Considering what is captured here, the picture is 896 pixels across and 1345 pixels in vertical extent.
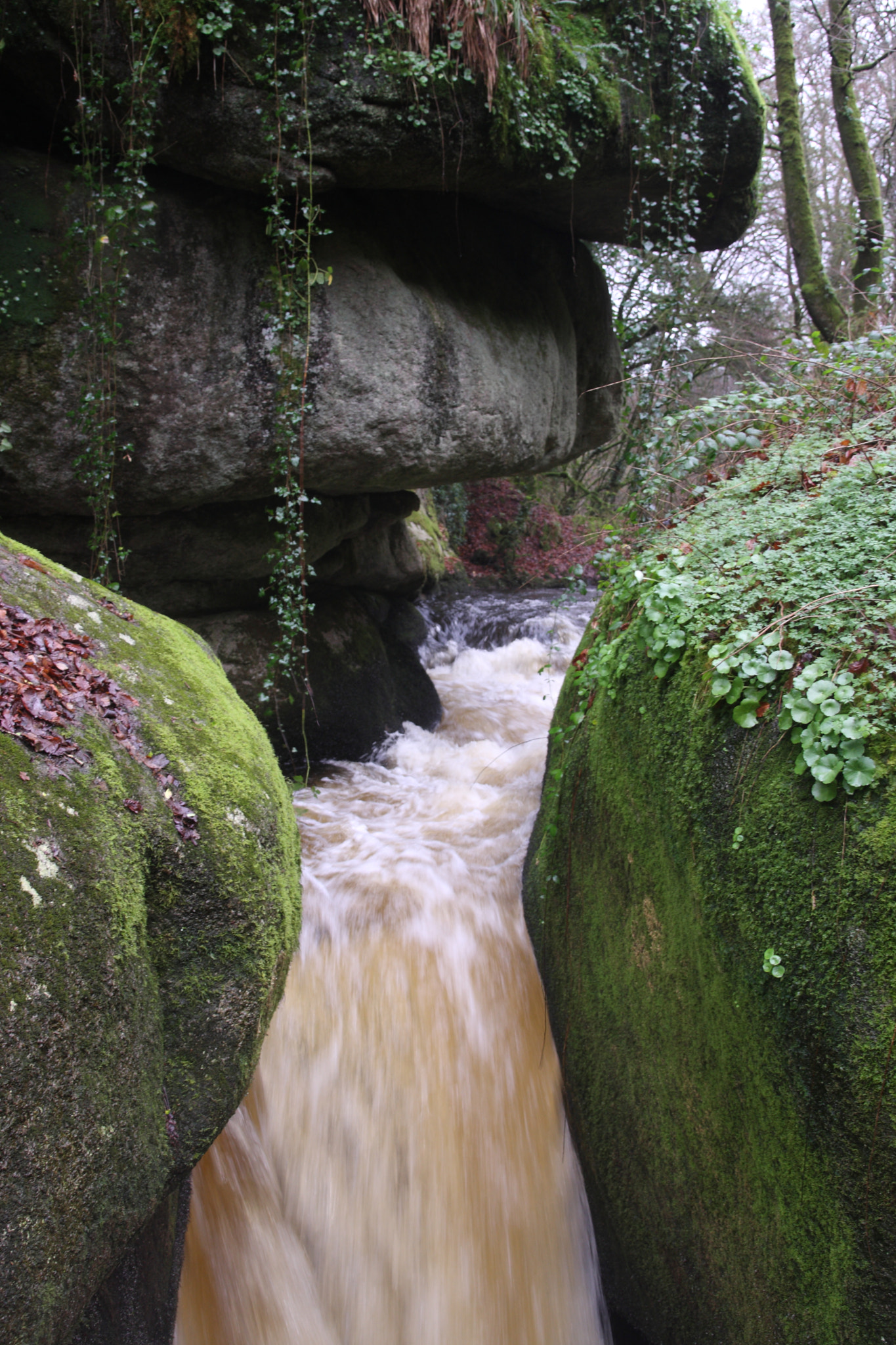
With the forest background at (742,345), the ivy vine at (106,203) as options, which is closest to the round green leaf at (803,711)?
the forest background at (742,345)

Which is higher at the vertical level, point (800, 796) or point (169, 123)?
point (169, 123)

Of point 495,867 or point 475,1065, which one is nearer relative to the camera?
point 475,1065

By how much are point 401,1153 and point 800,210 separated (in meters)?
8.60

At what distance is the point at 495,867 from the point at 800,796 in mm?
2739

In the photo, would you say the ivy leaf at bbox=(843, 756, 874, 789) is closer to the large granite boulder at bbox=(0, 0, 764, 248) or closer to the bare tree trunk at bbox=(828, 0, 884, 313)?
the large granite boulder at bbox=(0, 0, 764, 248)

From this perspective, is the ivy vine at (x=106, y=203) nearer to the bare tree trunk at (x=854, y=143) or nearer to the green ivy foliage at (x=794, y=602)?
the green ivy foliage at (x=794, y=602)

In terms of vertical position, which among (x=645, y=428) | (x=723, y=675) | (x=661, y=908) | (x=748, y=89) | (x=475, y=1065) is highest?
(x=748, y=89)

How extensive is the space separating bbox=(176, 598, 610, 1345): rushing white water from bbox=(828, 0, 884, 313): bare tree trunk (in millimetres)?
6925

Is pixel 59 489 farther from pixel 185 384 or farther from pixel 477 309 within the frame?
pixel 477 309

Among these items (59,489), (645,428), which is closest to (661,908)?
(645,428)

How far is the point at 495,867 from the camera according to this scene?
184 inches

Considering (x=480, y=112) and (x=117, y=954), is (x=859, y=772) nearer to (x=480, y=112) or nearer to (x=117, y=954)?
(x=117, y=954)

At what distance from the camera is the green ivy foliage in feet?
6.88

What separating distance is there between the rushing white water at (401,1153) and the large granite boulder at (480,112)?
4.28m
